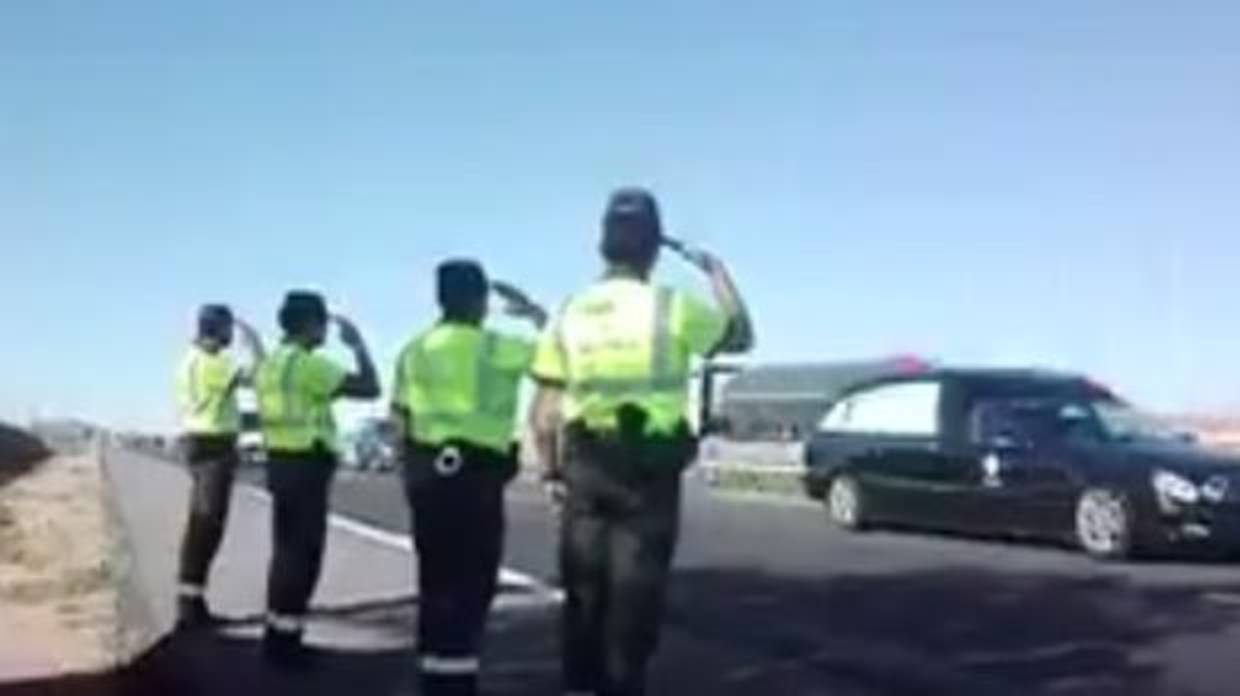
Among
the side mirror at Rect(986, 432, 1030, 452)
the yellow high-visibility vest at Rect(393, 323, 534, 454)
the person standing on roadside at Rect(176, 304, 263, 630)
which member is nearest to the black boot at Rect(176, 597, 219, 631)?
the person standing on roadside at Rect(176, 304, 263, 630)

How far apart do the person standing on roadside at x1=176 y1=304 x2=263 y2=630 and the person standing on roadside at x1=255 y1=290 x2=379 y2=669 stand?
1.89 m

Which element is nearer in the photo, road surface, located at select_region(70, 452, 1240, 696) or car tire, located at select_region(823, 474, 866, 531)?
road surface, located at select_region(70, 452, 1240, 696)

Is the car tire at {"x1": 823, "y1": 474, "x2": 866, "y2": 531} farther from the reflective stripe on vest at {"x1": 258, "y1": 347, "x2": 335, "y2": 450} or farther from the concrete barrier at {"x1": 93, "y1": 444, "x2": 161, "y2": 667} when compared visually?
the reflective stripe on vest at {"x1": 258, "y1": 347, "x2": 335, "y2": 450}

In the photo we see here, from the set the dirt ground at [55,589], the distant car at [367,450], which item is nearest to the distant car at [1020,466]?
the dirt ground at [55,589]

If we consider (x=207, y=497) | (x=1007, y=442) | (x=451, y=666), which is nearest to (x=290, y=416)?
(x=207, y=497)

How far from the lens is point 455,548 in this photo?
9.35 m

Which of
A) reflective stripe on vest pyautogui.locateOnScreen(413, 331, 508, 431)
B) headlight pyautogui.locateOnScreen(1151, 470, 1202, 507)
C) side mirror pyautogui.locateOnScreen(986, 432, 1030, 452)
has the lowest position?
headlight pyautogui.locateOnScreen(1151, 470, 1202, 507)

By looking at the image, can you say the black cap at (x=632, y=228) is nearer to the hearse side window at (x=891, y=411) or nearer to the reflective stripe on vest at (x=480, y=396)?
the reflective stripe on vest at (x=480, y=396)

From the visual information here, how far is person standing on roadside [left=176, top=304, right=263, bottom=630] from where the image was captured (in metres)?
14.1

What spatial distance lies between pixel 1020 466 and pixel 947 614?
278 inches

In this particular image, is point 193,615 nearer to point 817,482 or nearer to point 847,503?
point 847,503

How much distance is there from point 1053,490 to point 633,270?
45.1 ft

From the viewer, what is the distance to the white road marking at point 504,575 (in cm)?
1598

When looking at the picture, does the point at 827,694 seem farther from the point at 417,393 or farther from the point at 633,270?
the point at 633,270
